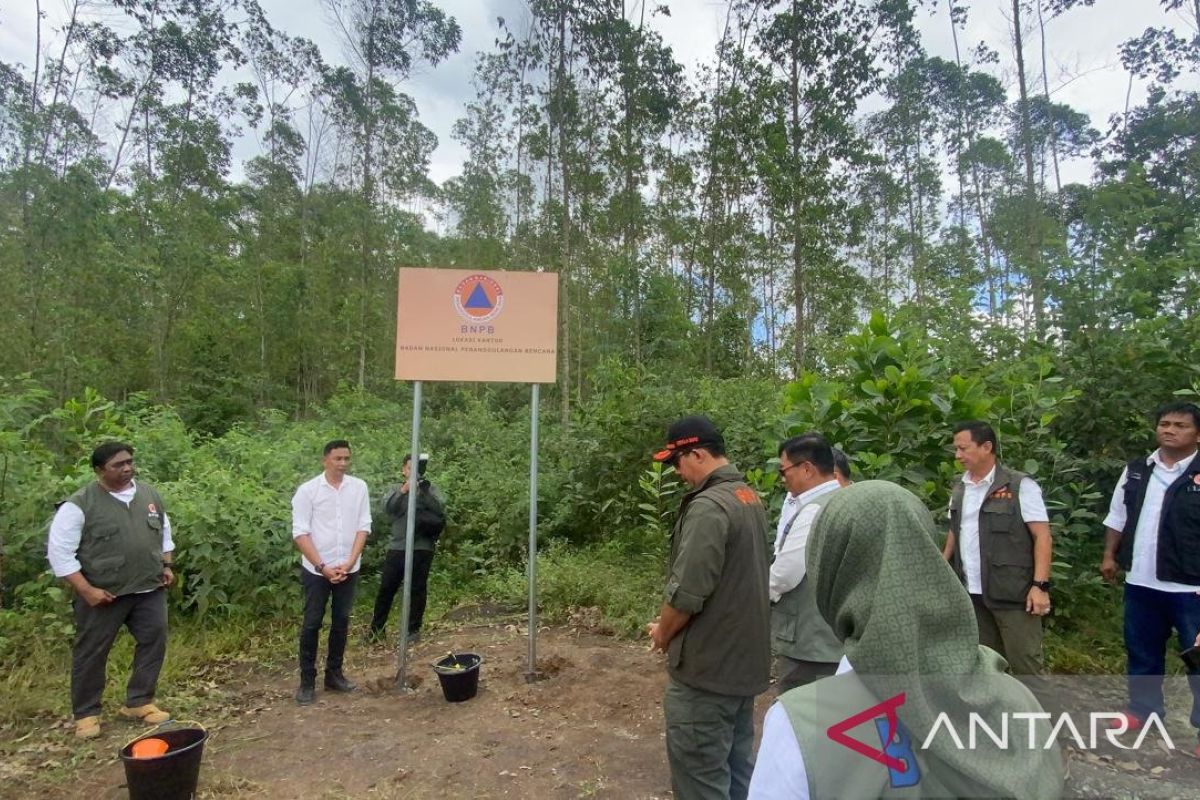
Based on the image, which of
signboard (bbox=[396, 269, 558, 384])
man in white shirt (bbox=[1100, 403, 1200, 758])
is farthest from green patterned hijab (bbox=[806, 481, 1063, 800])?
signboard (bbox=[396, 269, 558, 384])

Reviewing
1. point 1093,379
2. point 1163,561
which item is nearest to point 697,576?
point 1163,561

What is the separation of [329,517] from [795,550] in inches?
124

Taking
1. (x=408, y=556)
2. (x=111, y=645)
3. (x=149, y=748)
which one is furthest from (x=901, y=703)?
(x=111, y=645)

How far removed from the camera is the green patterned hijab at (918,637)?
882 mm

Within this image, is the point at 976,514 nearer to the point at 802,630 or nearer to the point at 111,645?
the point at 802,630

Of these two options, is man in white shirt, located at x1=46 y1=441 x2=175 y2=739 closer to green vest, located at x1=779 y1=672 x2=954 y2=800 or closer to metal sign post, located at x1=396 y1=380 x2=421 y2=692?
metal sign post, located at x1=396 y1=380 x2=421 y2=692

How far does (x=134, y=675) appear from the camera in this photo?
4.13 metres

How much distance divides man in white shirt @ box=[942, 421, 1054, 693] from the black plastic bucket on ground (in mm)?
3844

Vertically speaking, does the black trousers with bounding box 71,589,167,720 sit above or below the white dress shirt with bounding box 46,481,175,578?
below

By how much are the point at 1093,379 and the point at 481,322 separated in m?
4.21

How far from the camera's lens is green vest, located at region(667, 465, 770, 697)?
2418mm

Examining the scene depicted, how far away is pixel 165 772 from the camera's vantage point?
9.96 ft

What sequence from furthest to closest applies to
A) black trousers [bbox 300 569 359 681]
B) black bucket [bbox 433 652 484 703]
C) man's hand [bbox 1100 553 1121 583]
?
black trousers [bbox 300 569 359 681] < black bucket [bbox 433 652 484 703] < man's hand [bbox 1100 553 1121 583]

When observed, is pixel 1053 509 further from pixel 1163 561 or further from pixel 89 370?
pixel 89 370
